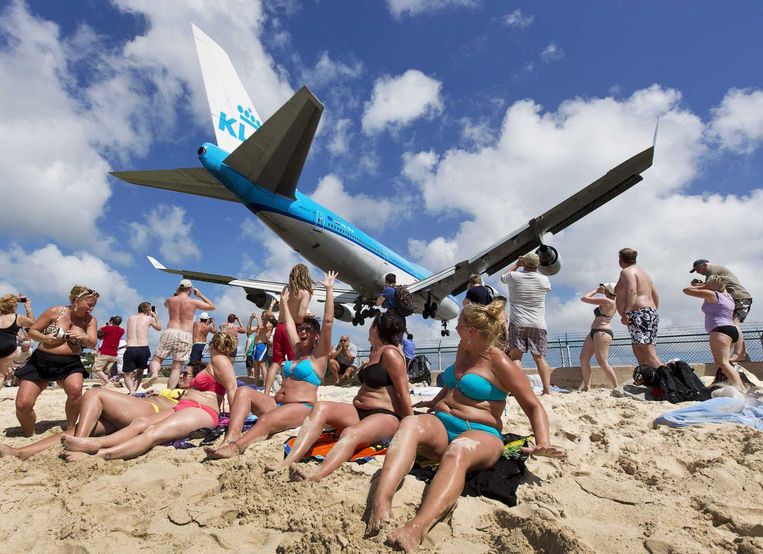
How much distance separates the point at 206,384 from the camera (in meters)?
3.68

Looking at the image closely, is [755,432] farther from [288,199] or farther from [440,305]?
[440,305]

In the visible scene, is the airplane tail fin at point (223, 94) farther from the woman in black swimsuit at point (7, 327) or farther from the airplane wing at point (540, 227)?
the woman in black swimsuit at point (7, 327)

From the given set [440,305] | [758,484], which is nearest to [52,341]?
[758,484]

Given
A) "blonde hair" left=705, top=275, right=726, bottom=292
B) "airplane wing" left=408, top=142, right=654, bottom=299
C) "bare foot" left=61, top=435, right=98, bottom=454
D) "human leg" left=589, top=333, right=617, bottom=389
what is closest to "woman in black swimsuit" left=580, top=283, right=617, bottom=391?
"human leg" left=589, top=333, right=617, bottom=389

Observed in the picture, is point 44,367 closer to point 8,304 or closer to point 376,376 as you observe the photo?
point 8,304

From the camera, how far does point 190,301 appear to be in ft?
22.1

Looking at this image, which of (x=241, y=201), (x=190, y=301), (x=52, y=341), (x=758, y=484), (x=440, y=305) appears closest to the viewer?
(x=758, y=484)

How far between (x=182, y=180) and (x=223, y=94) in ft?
10.6

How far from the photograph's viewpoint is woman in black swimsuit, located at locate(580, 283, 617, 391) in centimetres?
549

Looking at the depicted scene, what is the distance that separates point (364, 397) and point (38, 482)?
192 cm

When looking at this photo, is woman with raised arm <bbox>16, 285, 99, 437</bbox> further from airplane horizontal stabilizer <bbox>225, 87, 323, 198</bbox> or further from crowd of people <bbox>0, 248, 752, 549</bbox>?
airplane horizontal stabilizer <bbox>225, 87, 323, 198</bbox>

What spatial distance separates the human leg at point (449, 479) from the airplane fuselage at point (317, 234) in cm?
1064

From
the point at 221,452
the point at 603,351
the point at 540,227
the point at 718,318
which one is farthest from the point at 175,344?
the point at 540,227

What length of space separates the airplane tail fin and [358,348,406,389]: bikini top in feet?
39.7
